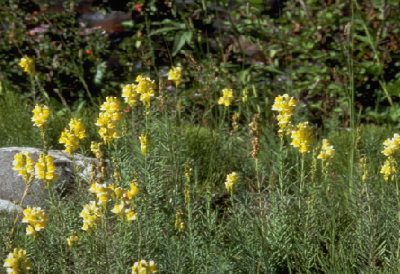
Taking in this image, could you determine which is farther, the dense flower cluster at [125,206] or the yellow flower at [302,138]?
the yellow flower at [302,138]

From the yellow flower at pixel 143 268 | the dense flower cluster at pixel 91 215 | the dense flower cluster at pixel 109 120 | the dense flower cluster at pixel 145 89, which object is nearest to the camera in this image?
the yellow flower at pixel 143 268

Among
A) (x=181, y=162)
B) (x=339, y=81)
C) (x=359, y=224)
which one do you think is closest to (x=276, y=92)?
→ (x=339, y=81)

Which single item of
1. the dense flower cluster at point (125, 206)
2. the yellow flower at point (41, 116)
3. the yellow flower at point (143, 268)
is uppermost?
the yellow flower at point (41, 116)

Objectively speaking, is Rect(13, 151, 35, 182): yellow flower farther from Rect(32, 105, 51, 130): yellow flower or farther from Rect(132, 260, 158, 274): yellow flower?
Rect(132, 260, 158, 274): yellow flower

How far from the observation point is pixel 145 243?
5.97 feet

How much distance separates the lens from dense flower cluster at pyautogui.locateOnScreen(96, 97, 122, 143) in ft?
6.63

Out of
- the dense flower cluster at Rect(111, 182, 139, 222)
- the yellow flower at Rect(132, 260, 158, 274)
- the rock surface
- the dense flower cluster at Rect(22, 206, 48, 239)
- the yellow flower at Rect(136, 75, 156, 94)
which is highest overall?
the yellow flower at Rect(136, 75, 156, 94)

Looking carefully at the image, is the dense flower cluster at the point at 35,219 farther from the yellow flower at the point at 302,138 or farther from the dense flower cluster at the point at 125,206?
the yellow flower at the point at 302,138

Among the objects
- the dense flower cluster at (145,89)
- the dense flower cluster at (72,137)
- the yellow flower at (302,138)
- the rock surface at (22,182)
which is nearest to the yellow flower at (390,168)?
the yellow flower at (302,138)

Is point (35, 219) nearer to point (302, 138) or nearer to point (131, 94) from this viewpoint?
point (131, 94)

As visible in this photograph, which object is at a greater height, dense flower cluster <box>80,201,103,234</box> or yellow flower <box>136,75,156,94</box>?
yellow flower <box>136,75,156,94</box>

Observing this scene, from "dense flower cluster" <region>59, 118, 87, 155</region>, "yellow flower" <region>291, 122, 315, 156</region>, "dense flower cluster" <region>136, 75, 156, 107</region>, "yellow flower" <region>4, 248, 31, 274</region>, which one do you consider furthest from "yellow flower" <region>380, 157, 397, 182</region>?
"yellow flower" <region>4, 248, 31, 274</region>

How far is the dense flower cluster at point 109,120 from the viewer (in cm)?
202

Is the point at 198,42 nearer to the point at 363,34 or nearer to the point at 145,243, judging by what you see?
the point at 363,34
